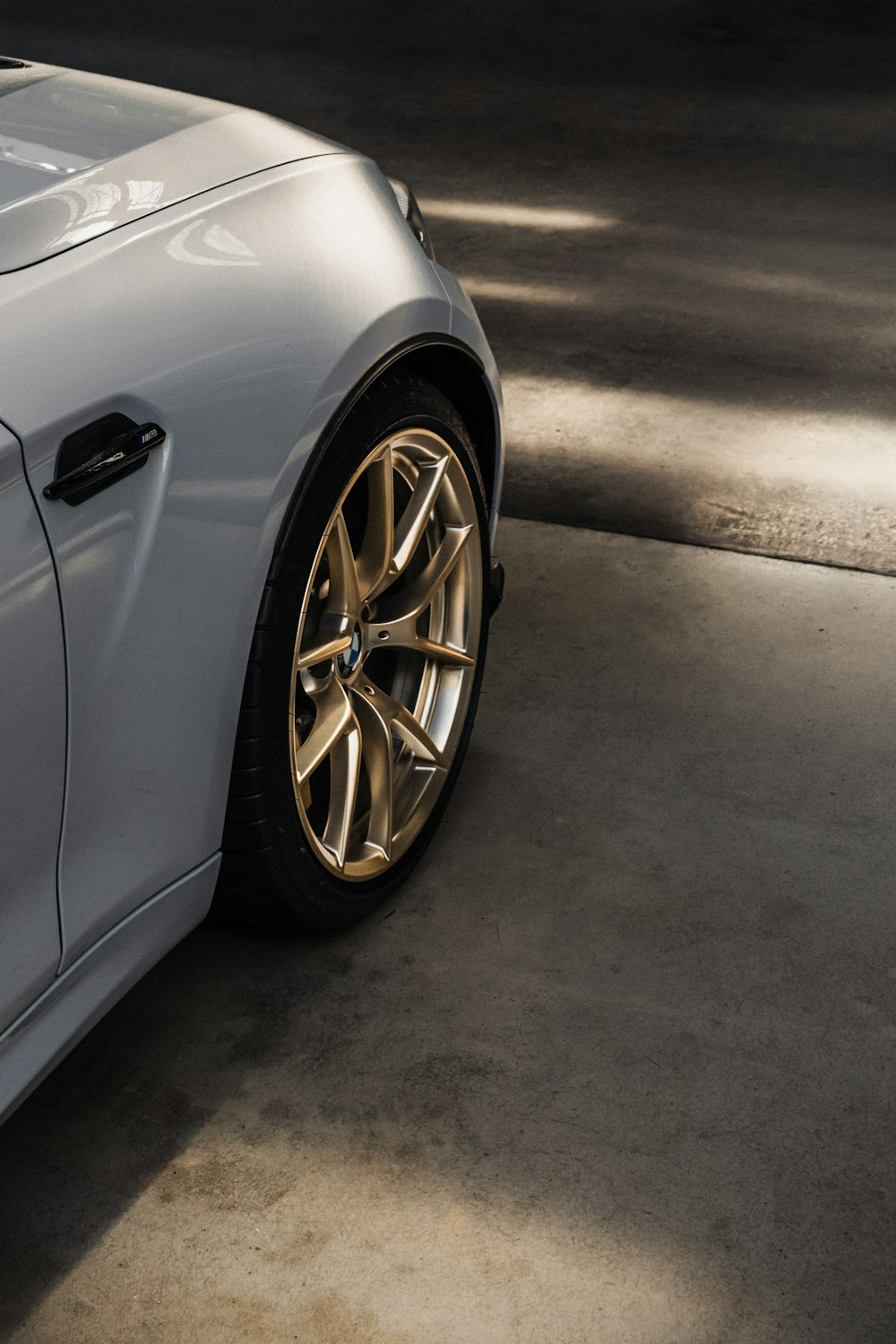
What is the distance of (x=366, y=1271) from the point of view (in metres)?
1.63

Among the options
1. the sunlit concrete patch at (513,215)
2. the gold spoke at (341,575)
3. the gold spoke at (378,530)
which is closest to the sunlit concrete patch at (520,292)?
the sunlit concrete patch at (513,215)

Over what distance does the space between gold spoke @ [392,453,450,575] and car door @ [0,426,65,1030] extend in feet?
2.71

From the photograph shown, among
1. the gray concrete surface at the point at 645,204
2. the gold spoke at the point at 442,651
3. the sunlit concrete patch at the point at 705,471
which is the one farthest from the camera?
the gray concrete surface at the point at 645,204

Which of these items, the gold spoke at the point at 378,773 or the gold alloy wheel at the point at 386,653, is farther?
the gold spoke at the point at 378,773

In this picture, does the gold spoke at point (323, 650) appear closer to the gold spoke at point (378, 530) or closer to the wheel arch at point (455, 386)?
the gold spoke at point (378, 530)

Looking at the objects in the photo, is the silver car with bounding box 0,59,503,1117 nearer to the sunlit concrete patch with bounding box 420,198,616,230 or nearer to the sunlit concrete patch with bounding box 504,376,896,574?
the sunlit concrete patch with bounding box 504,376,896,574

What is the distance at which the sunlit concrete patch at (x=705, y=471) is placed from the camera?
132 inches

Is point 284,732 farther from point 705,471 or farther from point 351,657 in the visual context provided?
point 705,471

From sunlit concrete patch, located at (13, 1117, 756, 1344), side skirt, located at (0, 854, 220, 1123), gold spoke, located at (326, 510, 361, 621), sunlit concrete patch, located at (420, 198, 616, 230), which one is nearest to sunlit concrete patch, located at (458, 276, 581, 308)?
sunlit concrete patch, located at (420, 198, 616, 230)

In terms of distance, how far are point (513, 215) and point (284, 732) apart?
4693 millimetres

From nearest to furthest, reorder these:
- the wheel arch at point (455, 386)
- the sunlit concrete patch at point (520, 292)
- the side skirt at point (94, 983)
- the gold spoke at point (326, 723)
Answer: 1. the side skirt at point (94, 983)
2. the wheel arch at point (455, 386)
3. the gold spoke at point (326, 723)
4. the sunlit concrete patch at point (520, 292)

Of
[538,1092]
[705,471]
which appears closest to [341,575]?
[538,1092]

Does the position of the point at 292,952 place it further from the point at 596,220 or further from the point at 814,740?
the point at 596,220

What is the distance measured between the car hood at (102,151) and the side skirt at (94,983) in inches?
29.9
